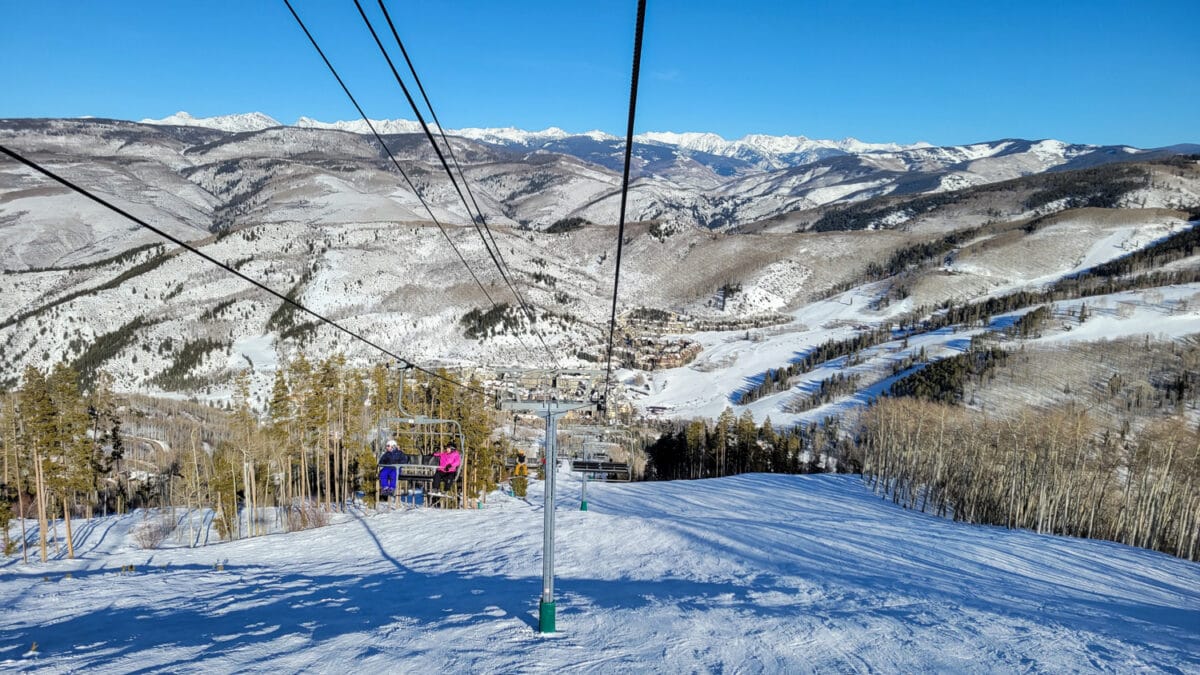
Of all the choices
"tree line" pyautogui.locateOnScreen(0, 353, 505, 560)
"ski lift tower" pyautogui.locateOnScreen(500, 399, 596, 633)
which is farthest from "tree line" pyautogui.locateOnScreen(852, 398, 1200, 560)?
"ski lift tower" pyautogui.locateOnScreen(500, 399, 596, 633)

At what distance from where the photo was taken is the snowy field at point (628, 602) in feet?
36.3

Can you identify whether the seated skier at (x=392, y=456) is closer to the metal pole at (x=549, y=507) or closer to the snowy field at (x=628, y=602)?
the snowy field at (x=628, y=602)

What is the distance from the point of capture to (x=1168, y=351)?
7988 centimetres

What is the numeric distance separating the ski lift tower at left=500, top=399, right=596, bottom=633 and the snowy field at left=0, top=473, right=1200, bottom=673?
0.49 m

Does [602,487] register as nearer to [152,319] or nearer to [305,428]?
[305,428]

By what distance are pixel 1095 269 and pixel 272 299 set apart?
18426 cm

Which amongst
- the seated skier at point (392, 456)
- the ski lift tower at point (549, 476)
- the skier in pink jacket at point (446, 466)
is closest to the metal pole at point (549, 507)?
the ski lift tower at point (549, 476)

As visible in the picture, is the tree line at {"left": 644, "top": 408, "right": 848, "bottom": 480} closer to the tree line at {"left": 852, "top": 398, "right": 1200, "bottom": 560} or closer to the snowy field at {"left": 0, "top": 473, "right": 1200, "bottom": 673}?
the tree line at {"left": 852, "top": 398, "right": 1200, "bottom": 560}

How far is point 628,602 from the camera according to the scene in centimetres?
1477

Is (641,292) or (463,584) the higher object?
(641,292)

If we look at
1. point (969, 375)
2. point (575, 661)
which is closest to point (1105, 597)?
point (575, 661)

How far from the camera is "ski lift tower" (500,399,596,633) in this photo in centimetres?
1111

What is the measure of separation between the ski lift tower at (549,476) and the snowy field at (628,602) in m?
0.49

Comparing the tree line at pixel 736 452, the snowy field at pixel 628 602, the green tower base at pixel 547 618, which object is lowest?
the tree line at pixel 736 452
